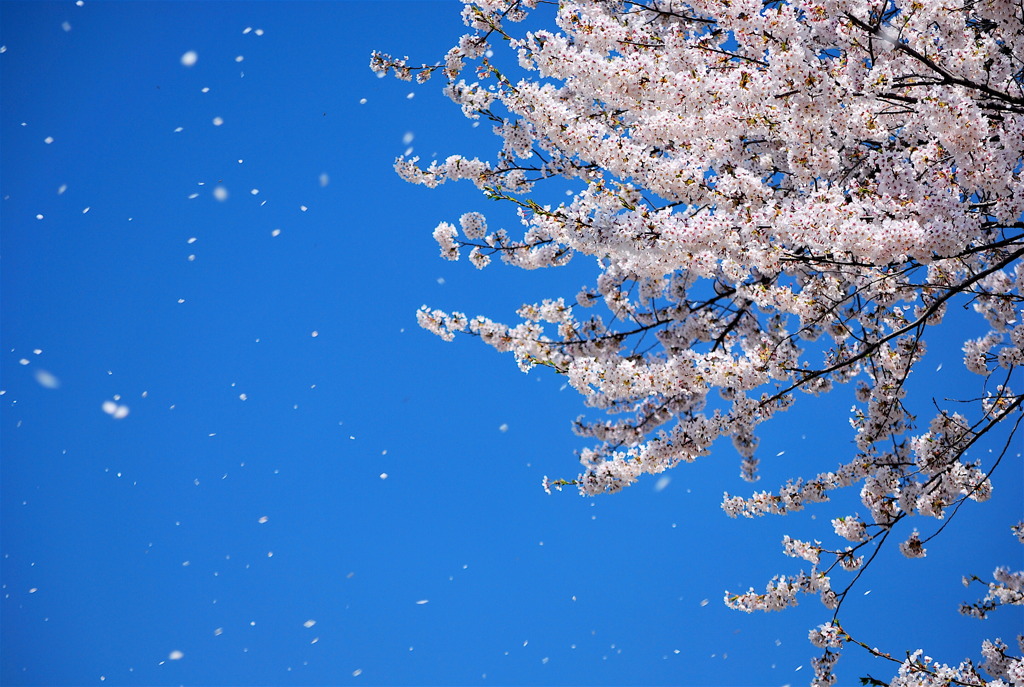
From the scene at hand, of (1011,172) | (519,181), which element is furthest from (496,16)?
(1011,172)

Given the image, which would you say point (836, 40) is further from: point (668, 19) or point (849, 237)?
point (668, 19)

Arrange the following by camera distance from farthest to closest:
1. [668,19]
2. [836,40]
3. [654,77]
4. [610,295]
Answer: [610,295] < [668,19] < [654,77] < [836,40]

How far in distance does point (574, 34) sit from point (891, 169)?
4.42ft

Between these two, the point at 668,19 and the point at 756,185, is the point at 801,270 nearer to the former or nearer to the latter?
the point at 756,185

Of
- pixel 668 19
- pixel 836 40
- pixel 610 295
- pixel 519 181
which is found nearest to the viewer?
pixel 836 40

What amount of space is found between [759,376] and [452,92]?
2.49m

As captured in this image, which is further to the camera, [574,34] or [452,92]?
[452,92]

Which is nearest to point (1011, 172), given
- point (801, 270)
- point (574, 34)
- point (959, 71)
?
point (959, 71)

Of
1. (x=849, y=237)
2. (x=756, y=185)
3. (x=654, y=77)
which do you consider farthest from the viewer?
(x=654, y=77)

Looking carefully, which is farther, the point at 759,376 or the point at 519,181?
the point at 519,181

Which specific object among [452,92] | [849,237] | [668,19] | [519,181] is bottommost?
[849,237]

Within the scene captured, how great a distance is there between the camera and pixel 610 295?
4.18 meters

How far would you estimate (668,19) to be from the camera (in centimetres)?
344

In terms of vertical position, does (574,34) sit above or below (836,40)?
above
